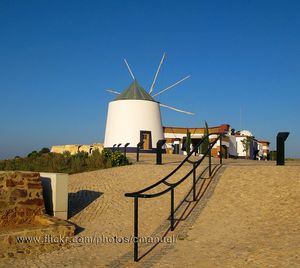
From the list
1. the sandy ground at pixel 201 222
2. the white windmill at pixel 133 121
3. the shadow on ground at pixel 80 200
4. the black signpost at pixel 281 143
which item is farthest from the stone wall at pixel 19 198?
the white windmill at pixel 133 121

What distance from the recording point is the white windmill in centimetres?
3231

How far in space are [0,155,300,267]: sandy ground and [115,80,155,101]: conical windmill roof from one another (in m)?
20.8

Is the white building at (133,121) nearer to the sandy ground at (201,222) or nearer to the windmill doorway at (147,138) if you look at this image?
the windmill doorway at (147,138)

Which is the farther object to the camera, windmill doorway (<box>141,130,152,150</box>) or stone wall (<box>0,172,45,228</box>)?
windmill doorway (<box>141,130,152,150</box>)

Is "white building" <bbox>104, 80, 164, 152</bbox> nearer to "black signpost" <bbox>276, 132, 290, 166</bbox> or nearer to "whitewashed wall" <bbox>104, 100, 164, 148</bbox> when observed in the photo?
"whitewashed wall" <bbox>104, 100, 164, 148</bbox>

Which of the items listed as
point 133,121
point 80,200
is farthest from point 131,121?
point 80,200

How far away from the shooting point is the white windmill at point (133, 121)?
3231cm

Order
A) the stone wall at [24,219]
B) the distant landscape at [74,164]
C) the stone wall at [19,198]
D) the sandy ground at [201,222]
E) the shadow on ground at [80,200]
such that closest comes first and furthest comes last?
the sandy ground at [201,222] → the stone wall at [24,219] → the stone wall at [19,198] → the shadow on ground at [80,200] → the distant landscape at [74,164]

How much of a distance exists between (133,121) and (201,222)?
24742 mm

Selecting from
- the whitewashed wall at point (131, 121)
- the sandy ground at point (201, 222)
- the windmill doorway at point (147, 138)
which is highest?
the whitewashed wall at point (131, 121)

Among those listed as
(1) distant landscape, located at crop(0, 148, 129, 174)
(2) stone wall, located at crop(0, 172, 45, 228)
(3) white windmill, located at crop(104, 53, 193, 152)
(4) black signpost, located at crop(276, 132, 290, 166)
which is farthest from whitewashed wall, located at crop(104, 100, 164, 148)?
(2) stone wall, located at crop(0, 172, 45, 228)

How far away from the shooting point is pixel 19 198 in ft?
26.5

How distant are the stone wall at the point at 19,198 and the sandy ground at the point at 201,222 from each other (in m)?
1.07

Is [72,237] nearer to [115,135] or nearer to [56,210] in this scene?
[56,210]
